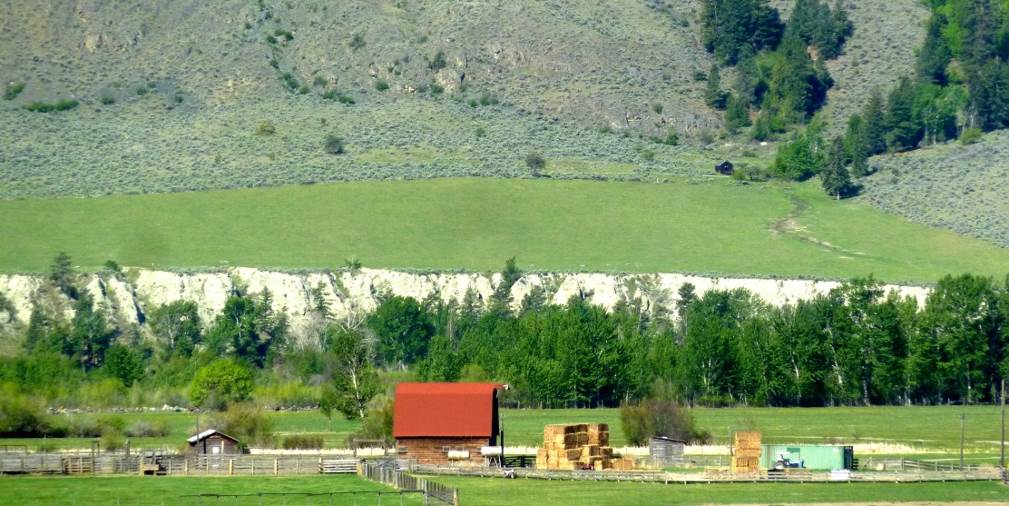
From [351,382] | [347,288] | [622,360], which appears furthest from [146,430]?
[347,288]

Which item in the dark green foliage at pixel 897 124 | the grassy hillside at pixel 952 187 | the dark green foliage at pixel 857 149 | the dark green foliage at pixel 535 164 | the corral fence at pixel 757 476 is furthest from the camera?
the dark green foliage at pixel 897 124

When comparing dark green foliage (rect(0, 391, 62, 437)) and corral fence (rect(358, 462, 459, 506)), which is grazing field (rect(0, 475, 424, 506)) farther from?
dark green foliage (rect(0, 391, 62, 437))

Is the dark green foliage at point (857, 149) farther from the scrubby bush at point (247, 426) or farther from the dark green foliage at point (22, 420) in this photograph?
the scrubby bush at point (247, 426)

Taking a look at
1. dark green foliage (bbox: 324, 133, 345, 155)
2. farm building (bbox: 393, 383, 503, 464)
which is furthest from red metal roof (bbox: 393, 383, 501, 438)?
dark green foliage (bbox: 324, 133, 345, 155)

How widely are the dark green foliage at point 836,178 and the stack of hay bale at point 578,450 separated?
100426mm

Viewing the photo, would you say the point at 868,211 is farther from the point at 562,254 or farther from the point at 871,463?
the point at 871,463

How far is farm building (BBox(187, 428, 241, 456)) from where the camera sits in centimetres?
9188

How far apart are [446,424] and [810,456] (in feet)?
46.7

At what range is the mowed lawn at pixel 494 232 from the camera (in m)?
161

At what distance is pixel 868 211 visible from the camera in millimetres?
180125

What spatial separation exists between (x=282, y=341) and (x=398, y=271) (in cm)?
1156

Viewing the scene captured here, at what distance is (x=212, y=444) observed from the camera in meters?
92.2

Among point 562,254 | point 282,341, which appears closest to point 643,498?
point 282,341

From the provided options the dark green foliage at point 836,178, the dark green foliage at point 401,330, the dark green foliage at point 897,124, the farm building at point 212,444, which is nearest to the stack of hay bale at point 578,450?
the farm building at point 212,444
